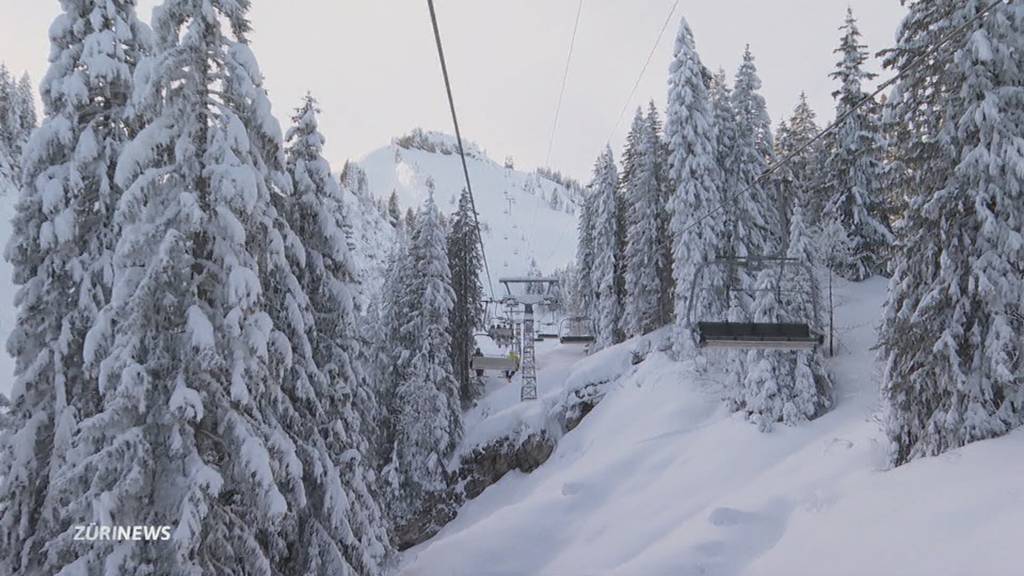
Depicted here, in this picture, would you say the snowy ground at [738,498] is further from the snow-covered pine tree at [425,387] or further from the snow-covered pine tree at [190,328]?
the snow-covered pine tree at [190,328]

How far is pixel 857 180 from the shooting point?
37281mm

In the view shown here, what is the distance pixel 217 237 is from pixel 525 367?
3109 cm

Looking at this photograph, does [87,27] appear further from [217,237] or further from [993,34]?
[993,34]

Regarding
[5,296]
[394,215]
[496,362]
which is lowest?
[496,362]

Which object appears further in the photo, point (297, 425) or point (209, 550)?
point (297, 425)

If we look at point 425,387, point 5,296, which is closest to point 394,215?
point 5,296

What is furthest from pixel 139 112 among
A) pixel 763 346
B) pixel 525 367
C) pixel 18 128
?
pixel 18 128

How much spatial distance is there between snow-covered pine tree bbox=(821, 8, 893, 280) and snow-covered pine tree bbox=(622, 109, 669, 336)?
9.27 meters

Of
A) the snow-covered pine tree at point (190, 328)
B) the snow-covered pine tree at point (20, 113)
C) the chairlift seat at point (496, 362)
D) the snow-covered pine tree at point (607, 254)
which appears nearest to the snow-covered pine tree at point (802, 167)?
the snow-covered pine tree at point (607, 254)

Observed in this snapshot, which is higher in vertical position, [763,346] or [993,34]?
[993,34]

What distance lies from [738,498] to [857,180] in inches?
938

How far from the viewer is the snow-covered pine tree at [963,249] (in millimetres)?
14602

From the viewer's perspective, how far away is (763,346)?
14.9 metres

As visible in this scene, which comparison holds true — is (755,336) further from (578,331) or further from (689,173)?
(578,331)
